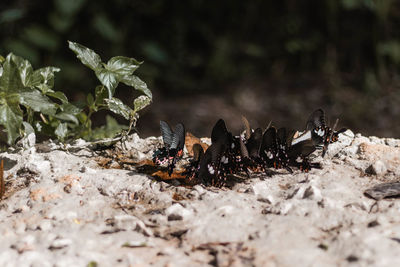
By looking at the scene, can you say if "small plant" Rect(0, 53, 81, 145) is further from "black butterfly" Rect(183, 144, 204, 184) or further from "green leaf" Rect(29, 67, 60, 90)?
"black butterfly" Rect(183, 144, 204, 184)

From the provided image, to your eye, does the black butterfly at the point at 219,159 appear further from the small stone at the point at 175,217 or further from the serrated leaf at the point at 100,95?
the serrated leaf at the point at 100,95

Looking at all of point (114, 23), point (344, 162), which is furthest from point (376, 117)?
point (344, 162)

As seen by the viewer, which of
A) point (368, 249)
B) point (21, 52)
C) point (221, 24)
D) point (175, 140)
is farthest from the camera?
point (221, 24)

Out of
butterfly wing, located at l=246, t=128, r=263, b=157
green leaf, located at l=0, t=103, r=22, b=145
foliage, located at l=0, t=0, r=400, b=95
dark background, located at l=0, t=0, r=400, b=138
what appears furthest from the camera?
foliage, located at l=0, t=0, r=400, b=95

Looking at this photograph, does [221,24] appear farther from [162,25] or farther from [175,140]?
[175,140]

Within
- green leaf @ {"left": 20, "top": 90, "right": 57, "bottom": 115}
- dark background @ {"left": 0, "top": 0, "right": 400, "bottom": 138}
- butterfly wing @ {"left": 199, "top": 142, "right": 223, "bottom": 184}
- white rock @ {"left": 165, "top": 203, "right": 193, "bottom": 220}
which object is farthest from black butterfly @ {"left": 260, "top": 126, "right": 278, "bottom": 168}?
dark background @ {"left": 0, "top": 0, "right": 400, "bottom": 138}

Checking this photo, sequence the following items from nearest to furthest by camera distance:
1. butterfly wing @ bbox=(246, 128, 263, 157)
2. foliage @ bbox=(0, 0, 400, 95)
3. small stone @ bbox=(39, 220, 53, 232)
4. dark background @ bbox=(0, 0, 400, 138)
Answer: small stone @ bbox=(39, 220, 53, 232)
butterfly wing @ bbox=(246, 128, 263, 157)
dark background @ bbox=(0, 0, 400, 138)
foliage @ bbox=(0, 0, 400, 95)
